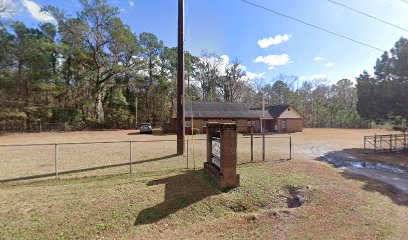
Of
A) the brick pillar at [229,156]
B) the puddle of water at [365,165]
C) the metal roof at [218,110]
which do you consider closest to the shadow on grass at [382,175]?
the puddle of water at [365,165]

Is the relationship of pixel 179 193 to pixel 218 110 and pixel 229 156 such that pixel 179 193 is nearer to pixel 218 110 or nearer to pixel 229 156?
pixel 229 156

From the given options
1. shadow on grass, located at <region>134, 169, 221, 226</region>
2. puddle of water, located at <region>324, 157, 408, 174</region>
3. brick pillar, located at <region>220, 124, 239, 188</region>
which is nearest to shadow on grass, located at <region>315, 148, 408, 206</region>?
puddle of water, located at <region>324, 157, 408, 174</region>

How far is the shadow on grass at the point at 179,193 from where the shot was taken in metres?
5.65

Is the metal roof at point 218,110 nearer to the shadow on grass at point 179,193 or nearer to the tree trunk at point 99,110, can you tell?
the tree trunk at point 99,110

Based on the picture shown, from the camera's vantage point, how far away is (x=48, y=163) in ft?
36.9

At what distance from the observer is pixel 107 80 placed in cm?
4075

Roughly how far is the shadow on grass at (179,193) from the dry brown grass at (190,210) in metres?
0.02

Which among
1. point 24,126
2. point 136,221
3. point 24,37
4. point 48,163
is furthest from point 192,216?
point 24,37

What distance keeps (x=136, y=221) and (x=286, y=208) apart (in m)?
3.80

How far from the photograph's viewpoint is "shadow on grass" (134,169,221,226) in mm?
5652

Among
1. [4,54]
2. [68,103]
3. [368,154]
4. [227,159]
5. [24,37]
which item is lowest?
[368,154]

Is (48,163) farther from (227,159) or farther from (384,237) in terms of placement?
(384,237)

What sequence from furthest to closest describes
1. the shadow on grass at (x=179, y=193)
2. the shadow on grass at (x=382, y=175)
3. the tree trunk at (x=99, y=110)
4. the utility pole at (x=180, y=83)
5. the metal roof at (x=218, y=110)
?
the tree trunk at (x=99, y=110)
the metal roof at (x=218, y=110)
the utility pole at (x=180, y=83)
the shadow on grass at (x=382, y=175)
the shadow on grass at (x=179, y=193)

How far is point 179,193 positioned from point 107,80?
3828 cm
